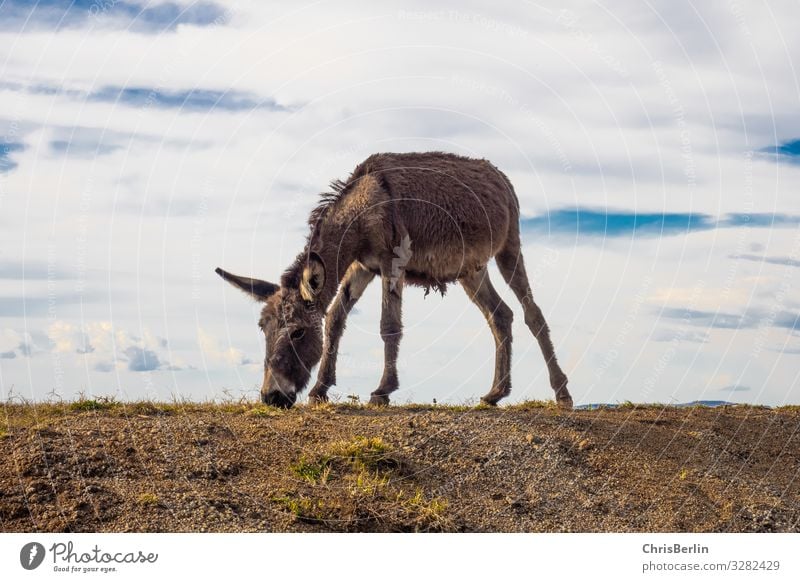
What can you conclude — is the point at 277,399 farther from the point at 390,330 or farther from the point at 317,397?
the point at 390,330

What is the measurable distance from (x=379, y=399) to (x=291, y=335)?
1662mm

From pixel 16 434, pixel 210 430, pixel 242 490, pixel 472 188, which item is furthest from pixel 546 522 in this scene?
pixel 472 188

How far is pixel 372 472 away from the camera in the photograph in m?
9.95

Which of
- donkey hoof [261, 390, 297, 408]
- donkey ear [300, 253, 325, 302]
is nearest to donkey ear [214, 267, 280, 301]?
donkey ear [300, 253, 325, 302]

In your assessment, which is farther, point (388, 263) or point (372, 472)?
point (388, 263)

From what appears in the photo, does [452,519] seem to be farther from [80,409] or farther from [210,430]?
[80,409]

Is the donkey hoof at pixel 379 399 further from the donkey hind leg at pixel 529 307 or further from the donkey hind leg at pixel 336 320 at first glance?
the donkey hind leg at pixel 529 307

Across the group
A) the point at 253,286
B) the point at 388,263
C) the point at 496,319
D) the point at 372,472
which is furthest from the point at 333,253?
the point at 372,472

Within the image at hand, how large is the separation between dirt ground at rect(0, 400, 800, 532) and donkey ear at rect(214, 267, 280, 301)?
1.86 meters

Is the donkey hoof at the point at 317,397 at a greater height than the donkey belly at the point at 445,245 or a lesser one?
lesser

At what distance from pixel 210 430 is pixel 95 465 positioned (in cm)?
155

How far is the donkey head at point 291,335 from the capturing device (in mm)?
12805

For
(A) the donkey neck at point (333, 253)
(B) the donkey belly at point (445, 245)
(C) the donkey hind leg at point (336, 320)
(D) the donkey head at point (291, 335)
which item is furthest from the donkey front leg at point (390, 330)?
(D) the donkey head at point (291, 335)

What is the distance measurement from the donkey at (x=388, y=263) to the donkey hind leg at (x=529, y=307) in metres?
0.03
